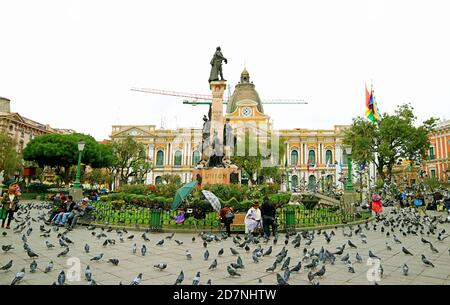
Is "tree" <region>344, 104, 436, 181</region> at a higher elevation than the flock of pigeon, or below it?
higher

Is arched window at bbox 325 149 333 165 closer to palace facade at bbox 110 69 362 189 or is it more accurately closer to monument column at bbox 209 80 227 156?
palace facade at bbox 110 69 362 189

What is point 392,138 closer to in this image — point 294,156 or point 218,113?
point 218,113

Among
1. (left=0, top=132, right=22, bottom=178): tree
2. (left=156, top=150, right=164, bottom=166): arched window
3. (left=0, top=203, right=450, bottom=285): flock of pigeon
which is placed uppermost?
(left=156, top=150, right=164, bottom=166): arched window

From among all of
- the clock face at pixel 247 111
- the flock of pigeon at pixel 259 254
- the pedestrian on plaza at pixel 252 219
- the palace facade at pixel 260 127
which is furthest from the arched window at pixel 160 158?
the pedestrian on plaza at pixel 252 219

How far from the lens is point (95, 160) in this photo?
34469 millimetres

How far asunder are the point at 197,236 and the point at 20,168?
37.0 metres

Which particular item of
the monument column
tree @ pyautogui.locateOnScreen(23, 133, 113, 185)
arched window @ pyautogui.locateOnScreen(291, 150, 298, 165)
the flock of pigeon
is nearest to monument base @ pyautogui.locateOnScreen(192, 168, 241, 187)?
the monument column

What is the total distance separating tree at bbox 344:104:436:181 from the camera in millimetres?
27609

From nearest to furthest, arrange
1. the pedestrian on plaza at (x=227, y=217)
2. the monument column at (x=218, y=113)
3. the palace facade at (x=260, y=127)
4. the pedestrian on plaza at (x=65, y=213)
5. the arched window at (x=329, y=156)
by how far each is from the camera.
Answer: the pedestrian on plaza at (x=227, y=217) < the pedestrian on plaza at (x=65, y=213) < the monument column at (x=218, y=113) < the palace facade at (x=260, y=127) < the arched window at (x=329, y=156)

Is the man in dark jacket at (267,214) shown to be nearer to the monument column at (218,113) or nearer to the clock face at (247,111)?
the monument column at (218,113)

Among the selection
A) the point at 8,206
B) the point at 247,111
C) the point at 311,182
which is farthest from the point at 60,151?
the point at 311,182

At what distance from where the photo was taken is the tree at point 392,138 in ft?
90.6

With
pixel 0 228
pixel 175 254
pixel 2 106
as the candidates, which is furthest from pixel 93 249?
pixel 2 106

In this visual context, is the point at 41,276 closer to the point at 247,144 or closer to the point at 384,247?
the point at 384,247
